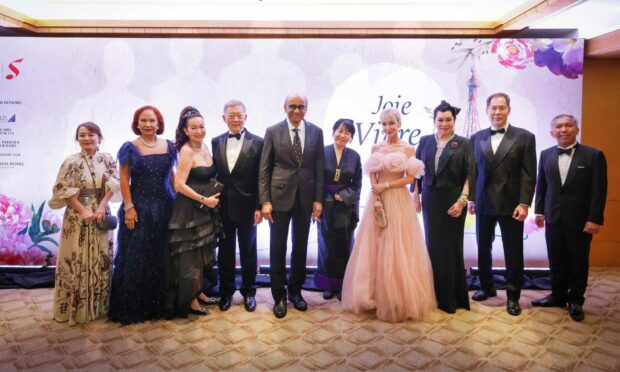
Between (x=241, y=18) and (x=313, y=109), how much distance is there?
1309mm

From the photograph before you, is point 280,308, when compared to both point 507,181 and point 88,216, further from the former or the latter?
point 507,181

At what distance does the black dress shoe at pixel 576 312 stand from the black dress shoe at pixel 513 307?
1.34ft

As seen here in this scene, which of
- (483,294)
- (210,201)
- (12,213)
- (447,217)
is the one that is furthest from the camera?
(12,213)

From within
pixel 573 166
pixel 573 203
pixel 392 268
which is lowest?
pixel 392 268

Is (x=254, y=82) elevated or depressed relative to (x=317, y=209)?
elevated

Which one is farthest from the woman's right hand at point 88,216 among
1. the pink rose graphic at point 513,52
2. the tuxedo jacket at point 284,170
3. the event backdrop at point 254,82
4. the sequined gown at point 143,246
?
the pink rose graphic at point 513,52

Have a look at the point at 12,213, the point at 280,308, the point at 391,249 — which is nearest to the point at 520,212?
the point at 391,249

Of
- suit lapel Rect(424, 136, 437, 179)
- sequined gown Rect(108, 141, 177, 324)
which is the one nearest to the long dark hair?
sequined gown Rect(108, 141, 177, 324)

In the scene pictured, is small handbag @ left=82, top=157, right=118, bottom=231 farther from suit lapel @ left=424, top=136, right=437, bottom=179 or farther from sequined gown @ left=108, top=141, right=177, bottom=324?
suit lapel @ left=424, top=136, right=437, bottom=179

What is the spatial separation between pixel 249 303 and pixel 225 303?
22 cm

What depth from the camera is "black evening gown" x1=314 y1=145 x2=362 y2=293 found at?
381 centimetres

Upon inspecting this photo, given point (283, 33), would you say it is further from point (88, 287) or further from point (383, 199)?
point (88, 287)

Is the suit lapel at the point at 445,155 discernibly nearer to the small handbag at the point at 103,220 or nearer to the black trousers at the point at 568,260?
the black trousers at the point at 568,260

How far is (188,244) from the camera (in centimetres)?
332
